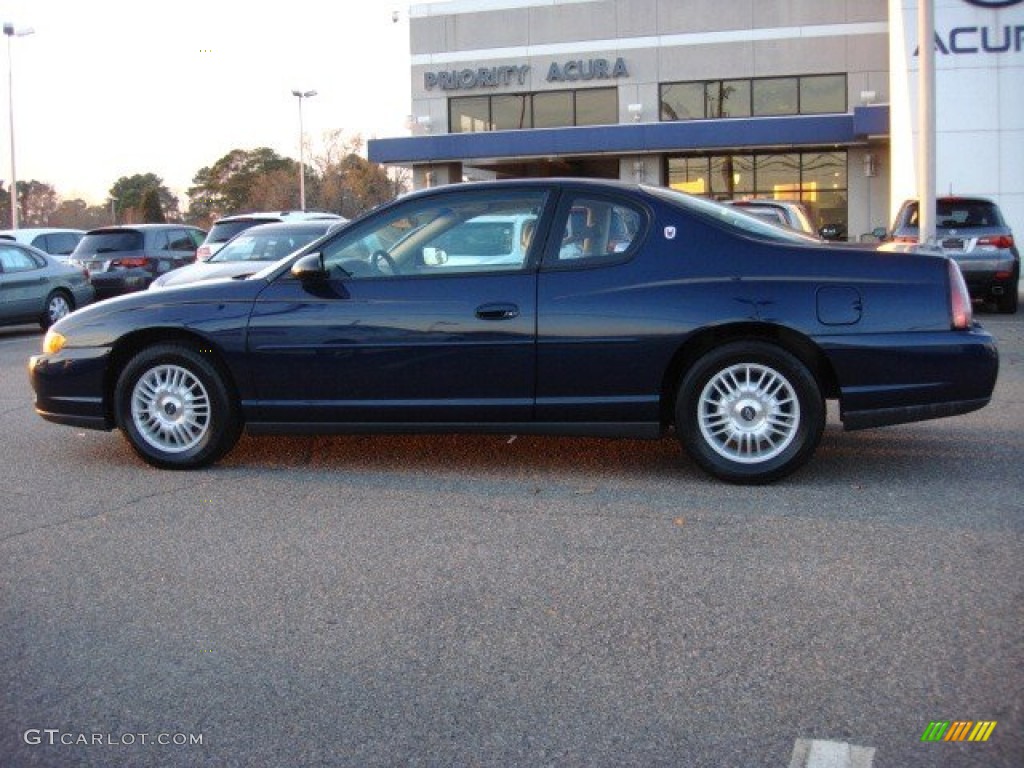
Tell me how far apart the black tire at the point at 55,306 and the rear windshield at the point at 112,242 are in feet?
10.0

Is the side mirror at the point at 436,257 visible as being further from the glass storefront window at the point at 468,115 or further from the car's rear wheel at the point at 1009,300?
the glass storefront window at the point at 468,115

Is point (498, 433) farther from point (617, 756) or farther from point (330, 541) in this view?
point (617, 756)


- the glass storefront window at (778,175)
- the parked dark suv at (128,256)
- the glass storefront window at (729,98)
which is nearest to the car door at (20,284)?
the parked dark suv at (128,256)

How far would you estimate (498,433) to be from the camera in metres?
6.80

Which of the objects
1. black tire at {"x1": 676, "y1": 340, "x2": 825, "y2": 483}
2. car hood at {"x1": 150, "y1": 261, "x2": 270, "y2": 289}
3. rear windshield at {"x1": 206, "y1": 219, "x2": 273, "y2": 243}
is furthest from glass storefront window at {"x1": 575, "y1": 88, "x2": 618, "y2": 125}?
black tire at {"x1": 676, "y1": 340, "x2": 825, "y2": 483}

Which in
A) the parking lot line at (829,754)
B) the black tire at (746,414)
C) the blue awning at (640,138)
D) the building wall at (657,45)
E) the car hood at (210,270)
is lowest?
the parking lot line at (829,754)

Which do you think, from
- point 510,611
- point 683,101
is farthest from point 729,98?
point 510,611

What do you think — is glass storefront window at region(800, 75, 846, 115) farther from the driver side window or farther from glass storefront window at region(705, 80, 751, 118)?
the driver side window

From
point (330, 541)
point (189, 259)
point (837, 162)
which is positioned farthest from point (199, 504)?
point (837, 162)

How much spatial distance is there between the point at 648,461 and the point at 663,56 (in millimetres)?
32434

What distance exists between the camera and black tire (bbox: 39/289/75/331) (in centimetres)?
1797

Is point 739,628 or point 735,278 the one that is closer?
point 739,628

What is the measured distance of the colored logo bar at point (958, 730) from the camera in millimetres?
3525

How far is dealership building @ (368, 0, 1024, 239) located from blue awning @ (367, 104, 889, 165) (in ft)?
0.13
